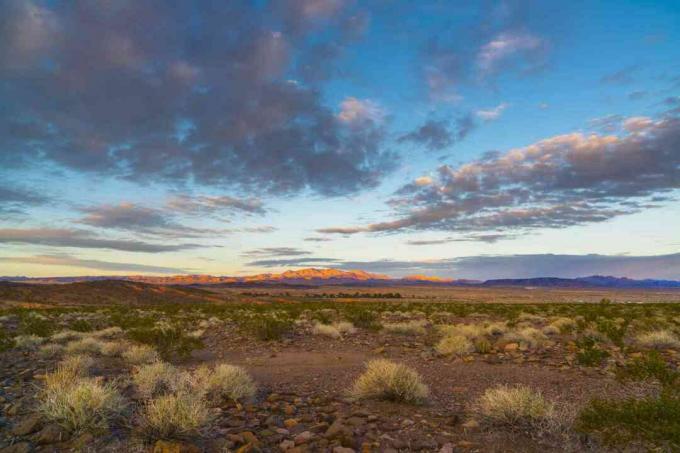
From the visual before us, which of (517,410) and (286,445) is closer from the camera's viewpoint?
(286,445)

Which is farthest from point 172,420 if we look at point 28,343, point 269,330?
point 28,343

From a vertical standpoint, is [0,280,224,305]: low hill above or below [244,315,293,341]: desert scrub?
below

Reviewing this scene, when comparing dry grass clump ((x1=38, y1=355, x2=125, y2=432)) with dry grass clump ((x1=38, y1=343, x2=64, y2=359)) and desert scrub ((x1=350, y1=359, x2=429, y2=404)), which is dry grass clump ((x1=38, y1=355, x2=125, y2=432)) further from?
dry grass clump ((x1=38, y1=343, x2=64, y2=359))

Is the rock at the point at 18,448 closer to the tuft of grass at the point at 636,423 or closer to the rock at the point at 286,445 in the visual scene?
the rock at the point at 286,445

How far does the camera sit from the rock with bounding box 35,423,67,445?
5.15m

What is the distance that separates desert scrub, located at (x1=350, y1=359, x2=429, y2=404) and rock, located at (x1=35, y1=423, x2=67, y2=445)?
15.1 ft

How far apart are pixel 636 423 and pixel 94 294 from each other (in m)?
69.2

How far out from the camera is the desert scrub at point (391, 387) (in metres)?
7.48

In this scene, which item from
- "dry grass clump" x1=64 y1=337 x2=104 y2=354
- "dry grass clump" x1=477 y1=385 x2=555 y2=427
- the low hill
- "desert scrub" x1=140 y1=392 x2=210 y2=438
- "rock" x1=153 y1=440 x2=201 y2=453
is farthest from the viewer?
the low hill

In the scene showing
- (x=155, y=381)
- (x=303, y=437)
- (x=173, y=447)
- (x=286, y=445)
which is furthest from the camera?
(x=155, y=381)

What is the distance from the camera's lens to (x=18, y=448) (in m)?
4.91

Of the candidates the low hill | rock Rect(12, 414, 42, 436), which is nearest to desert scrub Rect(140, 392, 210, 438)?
rock Rect(12, 414, 42, 436)

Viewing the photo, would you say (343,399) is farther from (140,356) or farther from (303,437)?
(140,356)

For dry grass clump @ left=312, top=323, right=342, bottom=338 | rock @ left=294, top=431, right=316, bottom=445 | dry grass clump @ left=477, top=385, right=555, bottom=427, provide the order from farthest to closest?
1. dry grass clump @ left=312, top=323, right=342, bottom=338
2. dry grass clump @ left=477, top=385, right=555, bottom=427
3. rock @ left=294, top=431, right=316, bottom=445
